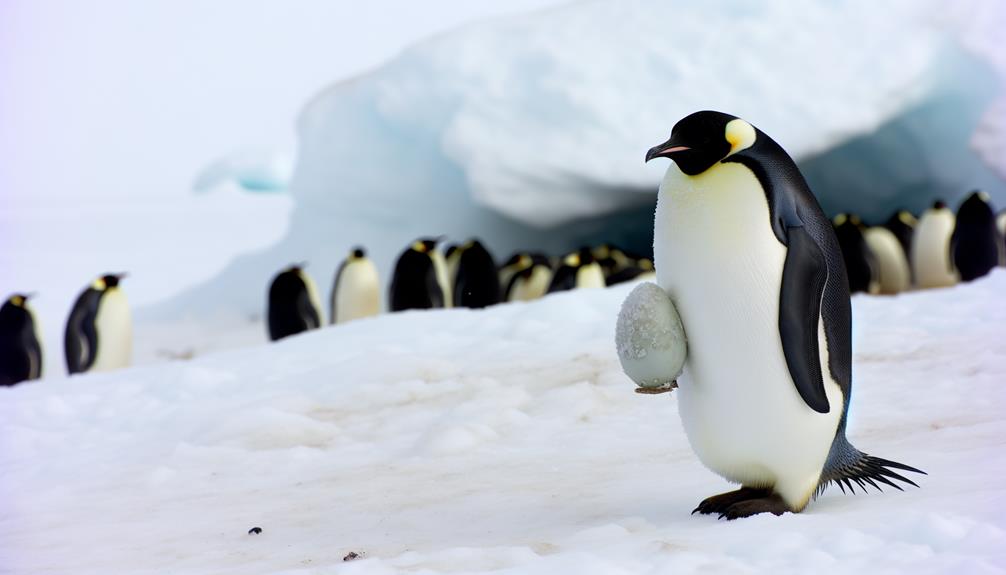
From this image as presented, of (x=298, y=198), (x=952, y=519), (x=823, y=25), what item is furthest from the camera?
(x=298, y=198)

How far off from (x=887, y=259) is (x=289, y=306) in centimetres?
490

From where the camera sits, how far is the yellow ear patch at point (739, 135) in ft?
7.13

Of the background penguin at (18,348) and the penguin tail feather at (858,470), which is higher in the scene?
the background penguin at (18,348)

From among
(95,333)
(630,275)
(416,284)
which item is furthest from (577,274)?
(95,333)

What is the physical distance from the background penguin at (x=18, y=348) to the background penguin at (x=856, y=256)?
5826 millimetres

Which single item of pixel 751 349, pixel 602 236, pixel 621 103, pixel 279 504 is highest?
pixel 621 103

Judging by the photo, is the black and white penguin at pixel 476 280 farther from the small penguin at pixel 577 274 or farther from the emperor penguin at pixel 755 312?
the emperor penguin at pixel 755 312

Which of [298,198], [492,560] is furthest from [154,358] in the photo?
[492,560]

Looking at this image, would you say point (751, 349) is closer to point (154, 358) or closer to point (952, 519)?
point (952, 519)

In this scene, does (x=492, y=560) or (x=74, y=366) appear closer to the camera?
(x=492, y=560)

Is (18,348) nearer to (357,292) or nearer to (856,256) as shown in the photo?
(357,292)

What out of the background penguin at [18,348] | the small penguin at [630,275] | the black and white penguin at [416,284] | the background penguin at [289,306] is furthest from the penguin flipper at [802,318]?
the background penguin at [289,306]

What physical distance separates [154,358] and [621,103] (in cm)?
434

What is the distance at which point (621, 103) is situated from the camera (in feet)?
29.9
